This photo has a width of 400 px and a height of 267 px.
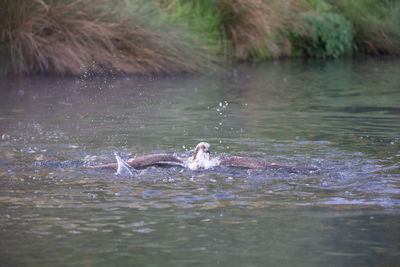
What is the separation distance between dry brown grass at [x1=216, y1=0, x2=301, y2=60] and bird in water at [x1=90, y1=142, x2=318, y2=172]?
11.9 meters

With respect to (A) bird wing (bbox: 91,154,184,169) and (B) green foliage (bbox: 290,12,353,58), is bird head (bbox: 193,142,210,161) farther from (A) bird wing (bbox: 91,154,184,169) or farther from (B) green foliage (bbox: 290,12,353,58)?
(B) green foliage (bbox: 290,12,353,58)

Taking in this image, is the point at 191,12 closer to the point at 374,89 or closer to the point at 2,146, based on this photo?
the point at 374,89

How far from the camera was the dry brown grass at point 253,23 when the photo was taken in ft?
59.0

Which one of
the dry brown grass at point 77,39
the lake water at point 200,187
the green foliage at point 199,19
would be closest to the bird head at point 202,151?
the lake water at point 200,187

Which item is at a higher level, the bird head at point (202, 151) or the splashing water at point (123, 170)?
the bird head at point (202, 151)

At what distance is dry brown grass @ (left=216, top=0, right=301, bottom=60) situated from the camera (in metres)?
18.0

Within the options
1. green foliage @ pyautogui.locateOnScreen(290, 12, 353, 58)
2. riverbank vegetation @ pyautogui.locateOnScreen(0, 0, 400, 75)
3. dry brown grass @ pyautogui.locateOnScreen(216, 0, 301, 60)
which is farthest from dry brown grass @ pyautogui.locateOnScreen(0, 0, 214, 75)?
green foliage @ pyautogui.locateOnScreen(290, 12, 353, 58)

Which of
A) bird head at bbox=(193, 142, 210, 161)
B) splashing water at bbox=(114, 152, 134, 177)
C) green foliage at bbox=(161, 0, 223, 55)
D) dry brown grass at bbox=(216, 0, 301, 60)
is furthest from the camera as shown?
dry brown grass at bbox=(216, 0, 301, 60)

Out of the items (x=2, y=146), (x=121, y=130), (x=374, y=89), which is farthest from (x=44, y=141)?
(x=374, y=89)

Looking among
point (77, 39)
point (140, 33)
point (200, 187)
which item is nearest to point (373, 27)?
point (140, 33)

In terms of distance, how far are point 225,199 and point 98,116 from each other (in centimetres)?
491

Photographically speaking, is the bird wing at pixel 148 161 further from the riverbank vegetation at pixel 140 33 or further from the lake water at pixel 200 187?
the riverbank vegetation at pixel 140 33

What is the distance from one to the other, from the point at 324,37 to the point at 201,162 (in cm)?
1477

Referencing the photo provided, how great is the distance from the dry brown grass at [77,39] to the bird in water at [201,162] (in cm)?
767
